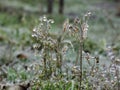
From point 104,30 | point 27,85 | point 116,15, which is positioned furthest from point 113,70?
point 116,15

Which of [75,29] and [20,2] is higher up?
[75,29]

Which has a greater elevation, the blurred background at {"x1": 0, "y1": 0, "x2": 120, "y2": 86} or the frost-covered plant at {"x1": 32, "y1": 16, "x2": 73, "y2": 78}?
the frost-covered plant at {"x1": 32, "y1": 16, "x2": 73, "y2": 78}

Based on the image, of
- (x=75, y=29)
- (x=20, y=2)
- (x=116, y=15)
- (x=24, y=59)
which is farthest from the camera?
(x=20, y=2)

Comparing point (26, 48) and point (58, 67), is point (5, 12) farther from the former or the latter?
point (58, 67)

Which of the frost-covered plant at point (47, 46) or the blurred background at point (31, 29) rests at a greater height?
the frost-covered plant at point (47, 46)

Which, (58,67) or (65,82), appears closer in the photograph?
(65,82)

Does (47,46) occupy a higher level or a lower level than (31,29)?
higher

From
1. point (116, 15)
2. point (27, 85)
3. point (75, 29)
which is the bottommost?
point (116, 15)

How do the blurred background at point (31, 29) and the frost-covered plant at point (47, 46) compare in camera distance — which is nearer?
the frost-covered plant at point (47, 46)

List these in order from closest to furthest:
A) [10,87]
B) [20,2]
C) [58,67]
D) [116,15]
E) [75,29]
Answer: [75,29]
[10,87]
[58,67]
[116,15]
[20,2]

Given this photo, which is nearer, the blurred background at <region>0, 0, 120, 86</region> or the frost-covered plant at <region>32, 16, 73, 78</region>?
the frost-covered plant at <region>32, 16, 73, 78</region>

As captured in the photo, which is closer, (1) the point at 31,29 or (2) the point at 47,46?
(2) the point at 47,46
